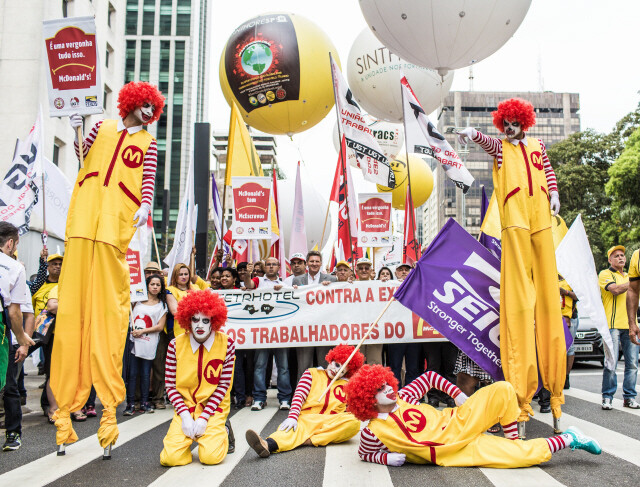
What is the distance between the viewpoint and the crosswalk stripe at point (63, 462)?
14.2 ft

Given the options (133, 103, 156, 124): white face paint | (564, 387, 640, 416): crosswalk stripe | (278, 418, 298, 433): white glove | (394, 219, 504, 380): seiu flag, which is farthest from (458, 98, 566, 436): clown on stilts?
(133, 103, 156, 124): white face paint

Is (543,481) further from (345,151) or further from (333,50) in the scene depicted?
(333,50)

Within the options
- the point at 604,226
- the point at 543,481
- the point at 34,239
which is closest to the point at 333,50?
the point at 543,481

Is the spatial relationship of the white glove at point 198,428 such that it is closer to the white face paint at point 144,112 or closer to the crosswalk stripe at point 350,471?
the crosswalk stripe at point 350,471

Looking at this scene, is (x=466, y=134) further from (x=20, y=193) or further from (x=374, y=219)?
(x=20, y=193)

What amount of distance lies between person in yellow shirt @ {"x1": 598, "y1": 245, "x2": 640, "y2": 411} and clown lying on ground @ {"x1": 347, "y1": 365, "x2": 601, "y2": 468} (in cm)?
311

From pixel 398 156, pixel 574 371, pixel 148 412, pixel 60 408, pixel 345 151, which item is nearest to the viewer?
pixel 60 408

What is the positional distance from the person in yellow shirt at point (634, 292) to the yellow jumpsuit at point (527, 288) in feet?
3.60

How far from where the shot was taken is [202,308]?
530cm

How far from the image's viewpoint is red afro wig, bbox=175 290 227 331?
5312 mm

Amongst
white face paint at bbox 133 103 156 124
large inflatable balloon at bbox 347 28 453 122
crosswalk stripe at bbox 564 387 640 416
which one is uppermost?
large inflatable balloon at bbox 347 28 453 122

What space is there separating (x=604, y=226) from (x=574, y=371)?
24.1 meters

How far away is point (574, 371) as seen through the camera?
1223 centimetres

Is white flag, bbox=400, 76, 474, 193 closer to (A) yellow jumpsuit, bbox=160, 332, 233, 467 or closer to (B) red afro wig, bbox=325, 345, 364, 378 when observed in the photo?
(B) red afro wig, bbox=325, 345, 364, 378
